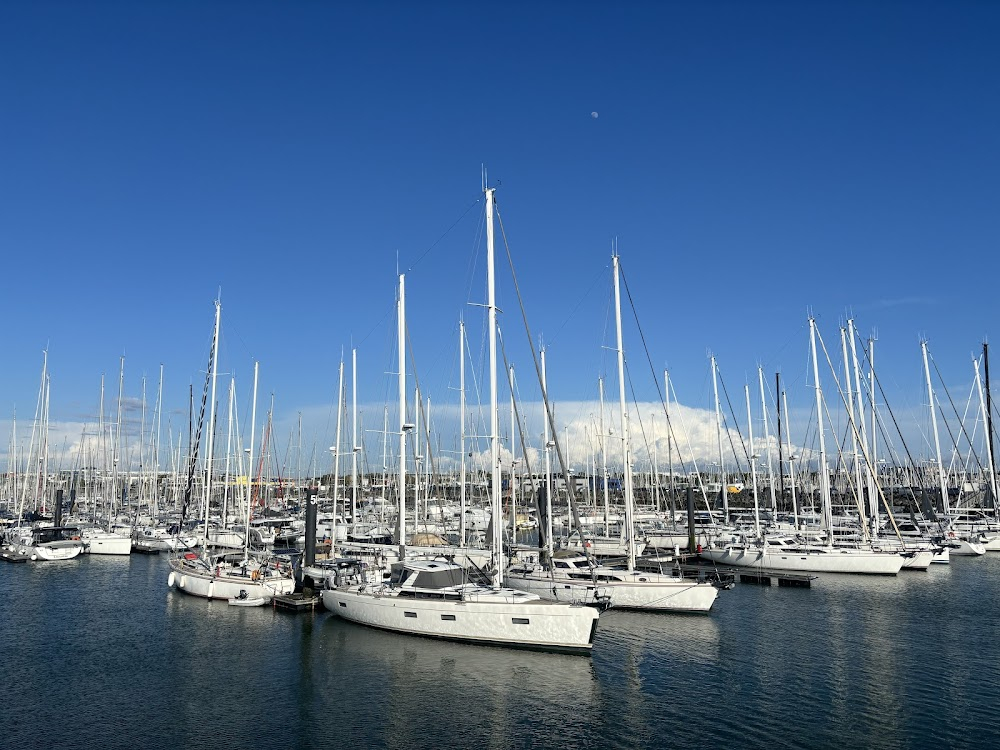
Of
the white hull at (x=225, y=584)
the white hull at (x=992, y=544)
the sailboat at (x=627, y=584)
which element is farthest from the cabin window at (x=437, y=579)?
the white hull at (x=992, y=544)

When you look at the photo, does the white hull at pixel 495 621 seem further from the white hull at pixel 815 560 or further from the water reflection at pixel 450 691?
the white hull at pixel 815 560

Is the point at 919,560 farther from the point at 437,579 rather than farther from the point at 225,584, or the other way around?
the point at 225,584

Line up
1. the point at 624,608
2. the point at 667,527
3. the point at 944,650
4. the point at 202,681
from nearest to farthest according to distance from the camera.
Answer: the point at 202,681 < the point at 944,650 < the point at 624,608 < the point at 667,527

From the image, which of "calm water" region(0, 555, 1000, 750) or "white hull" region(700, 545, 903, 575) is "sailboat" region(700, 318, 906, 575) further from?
"calm water" region(0, 555, 1000, 750)

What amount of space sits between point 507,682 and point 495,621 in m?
4.46

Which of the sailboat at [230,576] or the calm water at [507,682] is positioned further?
the sailboat at [230,576]

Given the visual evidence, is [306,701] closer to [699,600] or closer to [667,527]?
[699,600]

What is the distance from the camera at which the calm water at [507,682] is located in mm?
21953

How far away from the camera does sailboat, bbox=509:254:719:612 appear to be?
39281mm

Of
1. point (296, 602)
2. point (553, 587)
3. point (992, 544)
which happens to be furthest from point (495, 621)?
point (992, 544)

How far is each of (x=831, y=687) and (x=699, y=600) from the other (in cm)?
1342

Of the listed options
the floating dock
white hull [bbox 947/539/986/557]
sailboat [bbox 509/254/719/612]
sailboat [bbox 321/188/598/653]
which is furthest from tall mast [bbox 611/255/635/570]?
white hull [bbox 947/539/986/557]

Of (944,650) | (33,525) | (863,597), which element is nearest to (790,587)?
(863,597)

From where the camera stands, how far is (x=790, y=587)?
49031 mm
